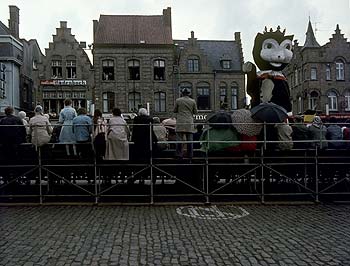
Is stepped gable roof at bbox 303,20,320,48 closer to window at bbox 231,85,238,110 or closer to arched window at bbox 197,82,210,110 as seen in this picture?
window at bbox 231,85,238,110

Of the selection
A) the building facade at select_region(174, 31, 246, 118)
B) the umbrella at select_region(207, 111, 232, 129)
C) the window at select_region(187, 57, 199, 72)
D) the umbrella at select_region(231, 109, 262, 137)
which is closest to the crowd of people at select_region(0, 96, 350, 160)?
the umbrella at select_region(231, 109, 262, 137)

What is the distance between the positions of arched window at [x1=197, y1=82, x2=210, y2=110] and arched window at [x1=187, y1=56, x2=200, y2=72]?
162 cm

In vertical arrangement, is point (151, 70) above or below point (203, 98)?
above

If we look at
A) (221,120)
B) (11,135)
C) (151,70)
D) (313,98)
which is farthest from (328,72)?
(11,135)

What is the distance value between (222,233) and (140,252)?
1838 mm

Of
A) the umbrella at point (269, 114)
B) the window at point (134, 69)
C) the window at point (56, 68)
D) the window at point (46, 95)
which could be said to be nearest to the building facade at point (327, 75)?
the window at point (134, 69)

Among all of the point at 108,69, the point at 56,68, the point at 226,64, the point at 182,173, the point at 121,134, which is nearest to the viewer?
the point at 121,134

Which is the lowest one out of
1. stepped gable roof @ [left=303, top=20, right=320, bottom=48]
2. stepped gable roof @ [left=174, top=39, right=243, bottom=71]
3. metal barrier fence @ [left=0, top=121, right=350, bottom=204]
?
metal barrier fence @ [left=0, top=121, right=350, bottom=204]

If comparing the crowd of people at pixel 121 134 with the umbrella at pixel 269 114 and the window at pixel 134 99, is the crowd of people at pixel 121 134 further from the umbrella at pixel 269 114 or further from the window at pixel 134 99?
the window at pixel 134 99

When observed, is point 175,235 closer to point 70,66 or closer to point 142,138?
point 142,138

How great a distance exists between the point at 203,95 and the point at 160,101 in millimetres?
4665

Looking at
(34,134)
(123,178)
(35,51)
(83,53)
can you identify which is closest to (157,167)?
(123,178)

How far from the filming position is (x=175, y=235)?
8109mm

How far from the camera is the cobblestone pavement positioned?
21.9ft
